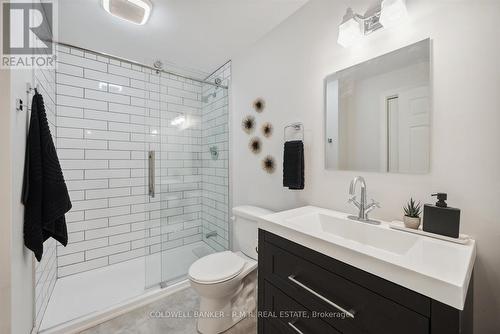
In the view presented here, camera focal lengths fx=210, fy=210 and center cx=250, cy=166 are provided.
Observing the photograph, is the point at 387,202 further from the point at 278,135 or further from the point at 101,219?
the point at 101,219

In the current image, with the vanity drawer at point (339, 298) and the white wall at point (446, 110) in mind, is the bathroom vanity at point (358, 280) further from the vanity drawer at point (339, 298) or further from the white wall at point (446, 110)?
the white wall at point (446, 110)

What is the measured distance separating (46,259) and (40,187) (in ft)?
3.07

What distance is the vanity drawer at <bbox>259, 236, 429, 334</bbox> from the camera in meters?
0.67

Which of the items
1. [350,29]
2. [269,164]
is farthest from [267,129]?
[350,29]

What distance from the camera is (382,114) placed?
122cm

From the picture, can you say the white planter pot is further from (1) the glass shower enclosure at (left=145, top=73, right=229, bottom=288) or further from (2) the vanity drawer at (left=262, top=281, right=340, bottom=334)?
(1) the glass shower enclosure at (left=145, top=73, right=229, bottom=288)

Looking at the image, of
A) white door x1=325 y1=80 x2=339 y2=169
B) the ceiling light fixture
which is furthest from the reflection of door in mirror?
the ceiling light fixture

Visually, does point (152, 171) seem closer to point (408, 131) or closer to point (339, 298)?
point (339, 298)

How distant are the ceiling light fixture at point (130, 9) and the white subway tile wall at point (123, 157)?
689mm

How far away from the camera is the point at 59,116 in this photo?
81.5 inches

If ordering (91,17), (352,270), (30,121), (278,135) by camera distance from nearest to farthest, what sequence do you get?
1. (352,270)
2. (30,121)
3. (91,17)
4. (278,135)

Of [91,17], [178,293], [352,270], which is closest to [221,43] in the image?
[91,17]

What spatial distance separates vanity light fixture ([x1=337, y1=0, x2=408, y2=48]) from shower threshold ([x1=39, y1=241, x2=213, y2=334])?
2.37 meters

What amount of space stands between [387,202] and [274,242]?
681 millimetres
